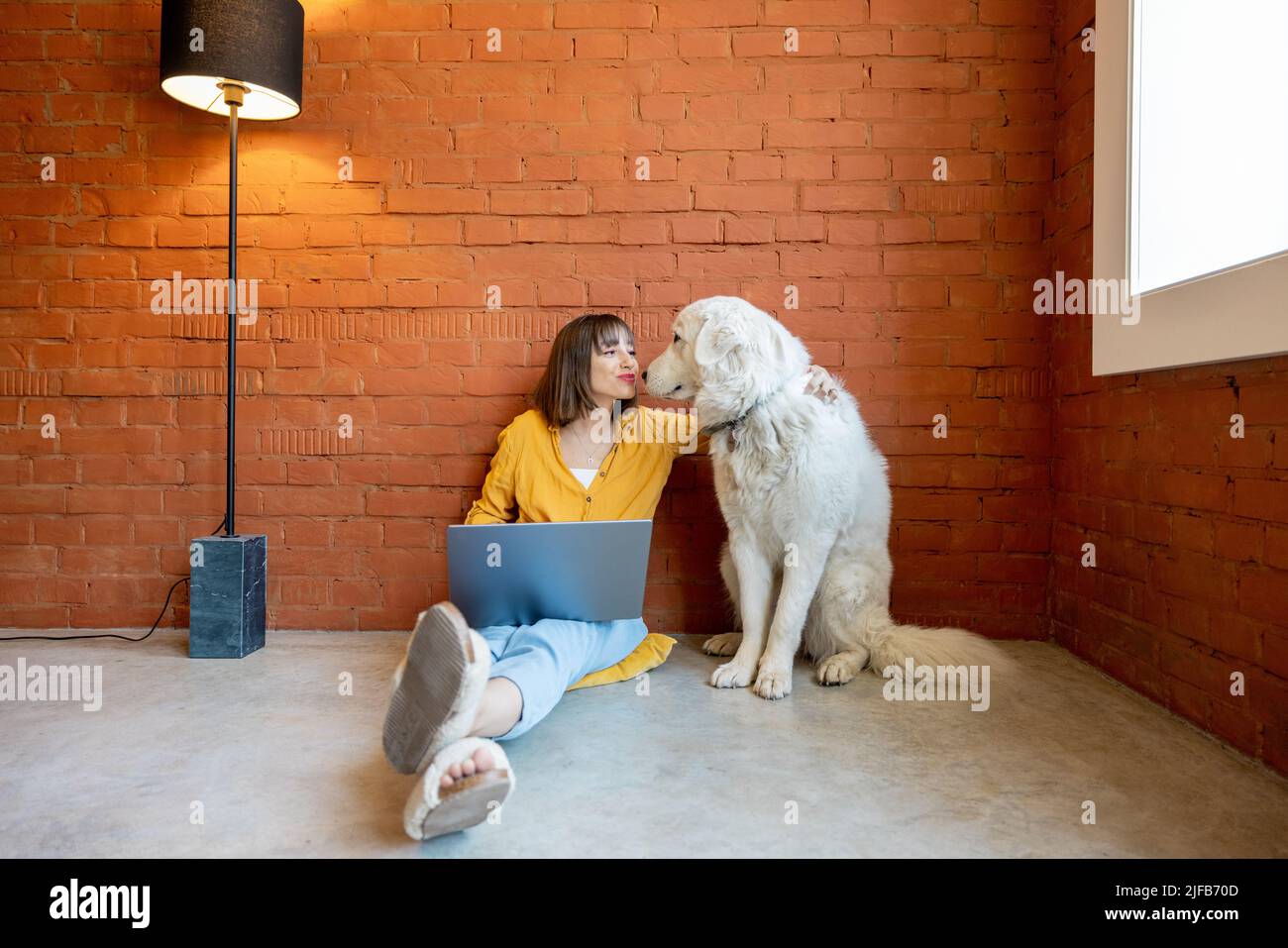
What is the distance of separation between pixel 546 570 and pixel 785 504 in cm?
74

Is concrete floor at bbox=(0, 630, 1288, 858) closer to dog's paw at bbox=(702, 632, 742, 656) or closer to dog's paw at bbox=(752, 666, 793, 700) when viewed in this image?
dog's paw at bbox=(752, 666, 793, 700)

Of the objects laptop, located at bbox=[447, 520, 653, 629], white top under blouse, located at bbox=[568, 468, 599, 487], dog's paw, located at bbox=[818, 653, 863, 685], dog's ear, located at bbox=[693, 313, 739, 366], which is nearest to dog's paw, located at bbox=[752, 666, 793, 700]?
dog's paw, located at bbox=[818, 653, 863, 685]

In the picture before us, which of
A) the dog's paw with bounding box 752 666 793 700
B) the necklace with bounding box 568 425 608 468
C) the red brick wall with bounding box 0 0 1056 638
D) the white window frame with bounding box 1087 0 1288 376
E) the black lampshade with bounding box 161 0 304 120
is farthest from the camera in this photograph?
the red brick wall with bounding box 0 0 1056 638

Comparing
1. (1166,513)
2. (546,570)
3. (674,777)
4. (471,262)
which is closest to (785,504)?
(546,570)

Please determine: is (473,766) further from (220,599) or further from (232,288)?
(232,288)

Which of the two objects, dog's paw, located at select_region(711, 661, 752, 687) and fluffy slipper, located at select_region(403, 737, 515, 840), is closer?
fluffy slipper, located at select_region(403, 737, 515, 840)

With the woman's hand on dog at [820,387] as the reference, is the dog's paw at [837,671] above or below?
→ below

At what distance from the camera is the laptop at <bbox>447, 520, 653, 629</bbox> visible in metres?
1.87

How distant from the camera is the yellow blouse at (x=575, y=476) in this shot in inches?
96.5

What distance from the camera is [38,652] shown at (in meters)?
2.58

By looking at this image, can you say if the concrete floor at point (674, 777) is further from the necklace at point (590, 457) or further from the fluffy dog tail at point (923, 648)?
the necklace at point (590, 457)

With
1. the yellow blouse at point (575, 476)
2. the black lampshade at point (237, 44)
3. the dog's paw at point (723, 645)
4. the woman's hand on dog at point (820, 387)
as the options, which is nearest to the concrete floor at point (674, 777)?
the dog's paw at point (723, 645)

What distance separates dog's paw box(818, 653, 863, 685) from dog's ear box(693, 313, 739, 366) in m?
0.98

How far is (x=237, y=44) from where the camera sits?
2.40 metres
